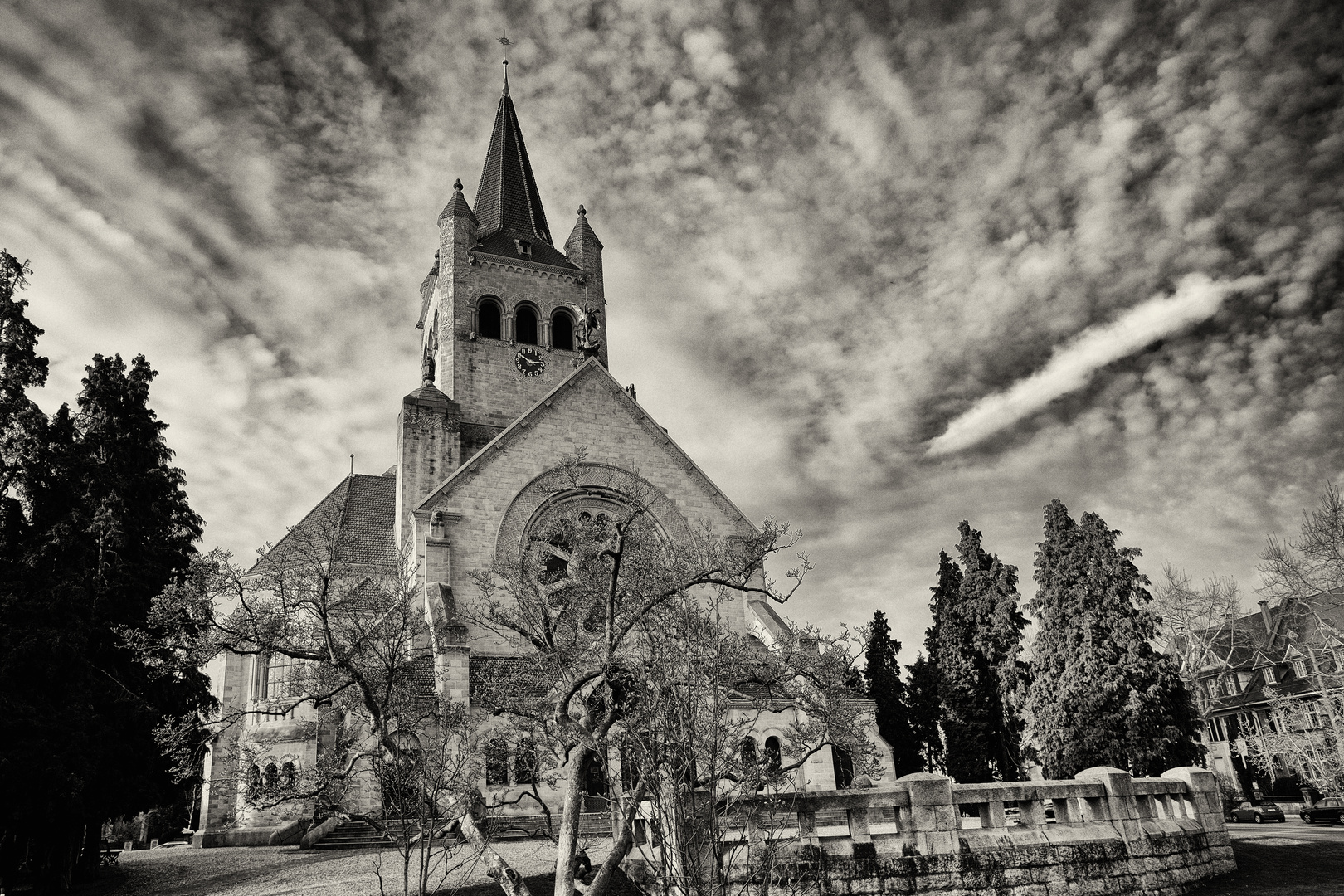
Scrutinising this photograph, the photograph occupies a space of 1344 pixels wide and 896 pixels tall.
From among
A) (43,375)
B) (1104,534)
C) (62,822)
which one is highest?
(43,375)

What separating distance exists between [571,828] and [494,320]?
2750 cm

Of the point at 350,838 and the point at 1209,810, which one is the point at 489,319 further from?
the point at 1209,810

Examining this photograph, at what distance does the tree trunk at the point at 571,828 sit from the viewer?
10.4m

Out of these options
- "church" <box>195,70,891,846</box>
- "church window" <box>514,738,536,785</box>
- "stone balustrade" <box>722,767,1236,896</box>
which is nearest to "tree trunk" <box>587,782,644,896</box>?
"stone balustrade" <box>722,767,1236,896</box>

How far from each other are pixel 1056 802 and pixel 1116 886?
129 centimetres

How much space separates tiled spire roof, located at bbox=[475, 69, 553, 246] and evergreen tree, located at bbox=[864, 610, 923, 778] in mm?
Answer: 22686

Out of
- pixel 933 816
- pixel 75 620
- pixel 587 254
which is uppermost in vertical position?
pixel 587 254

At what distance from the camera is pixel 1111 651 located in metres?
29.7

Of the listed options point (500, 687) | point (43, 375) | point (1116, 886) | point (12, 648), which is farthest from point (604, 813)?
point (43, 375)

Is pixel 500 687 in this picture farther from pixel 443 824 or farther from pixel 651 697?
pixel 651 697

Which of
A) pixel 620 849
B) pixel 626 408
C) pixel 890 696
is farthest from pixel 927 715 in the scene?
pixel 620 849

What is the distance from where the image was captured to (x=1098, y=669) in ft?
96.9

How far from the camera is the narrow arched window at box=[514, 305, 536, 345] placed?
1421 inches

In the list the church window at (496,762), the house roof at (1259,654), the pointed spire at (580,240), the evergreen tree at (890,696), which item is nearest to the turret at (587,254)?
the pointed spire at (580,240)
